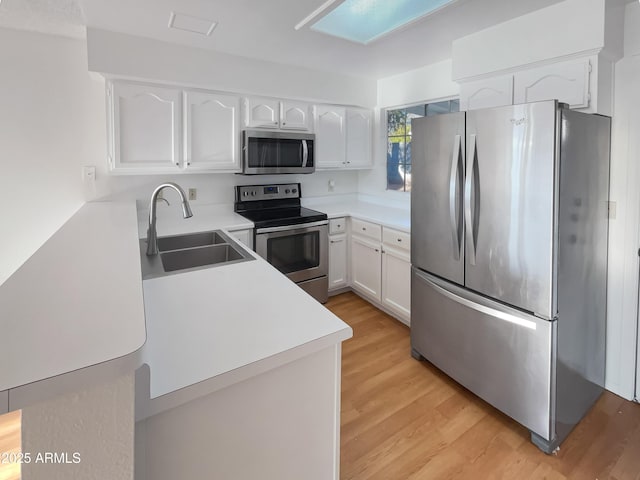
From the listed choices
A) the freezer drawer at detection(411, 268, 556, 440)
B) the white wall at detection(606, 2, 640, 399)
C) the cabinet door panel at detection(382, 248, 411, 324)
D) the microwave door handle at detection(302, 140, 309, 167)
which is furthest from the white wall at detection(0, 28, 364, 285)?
the white wall at detection(606, 2, 640, 399)

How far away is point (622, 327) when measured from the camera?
2160 millimetres

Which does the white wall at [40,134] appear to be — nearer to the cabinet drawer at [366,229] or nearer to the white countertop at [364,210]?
the white countertop at [364,210]

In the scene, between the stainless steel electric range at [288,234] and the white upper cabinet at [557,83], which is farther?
the stainless steel electric range at [288,234]

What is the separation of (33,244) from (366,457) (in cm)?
276

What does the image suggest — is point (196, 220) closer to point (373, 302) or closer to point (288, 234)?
point (288, 234)

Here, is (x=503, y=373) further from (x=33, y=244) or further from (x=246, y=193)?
(x=33, y=244)

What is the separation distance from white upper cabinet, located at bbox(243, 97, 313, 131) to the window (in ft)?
3.15

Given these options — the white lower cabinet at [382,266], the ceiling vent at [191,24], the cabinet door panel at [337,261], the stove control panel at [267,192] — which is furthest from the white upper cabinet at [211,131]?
the white lower cabinet at [382,266]

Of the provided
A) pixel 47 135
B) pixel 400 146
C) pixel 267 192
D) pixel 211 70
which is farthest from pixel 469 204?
pixel 47 135

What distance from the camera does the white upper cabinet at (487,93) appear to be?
2352 mm

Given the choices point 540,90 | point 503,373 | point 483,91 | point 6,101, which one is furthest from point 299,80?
point 503,373

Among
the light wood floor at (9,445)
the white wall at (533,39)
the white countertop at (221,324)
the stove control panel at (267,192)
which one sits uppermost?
the white wall at (533,39)

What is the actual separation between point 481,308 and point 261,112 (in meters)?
2.37

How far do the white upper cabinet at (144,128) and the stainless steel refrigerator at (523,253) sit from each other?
1.88 meters
